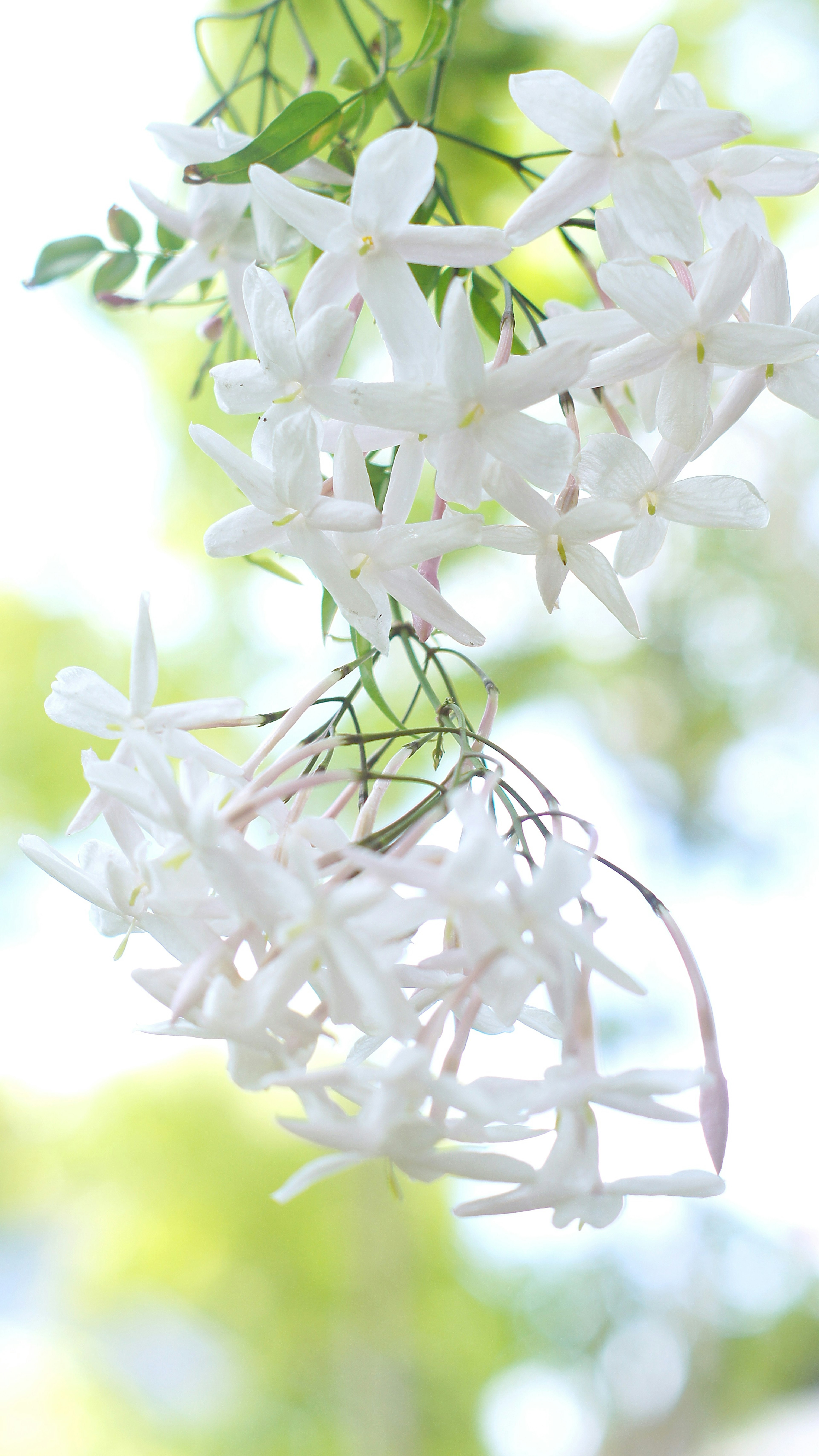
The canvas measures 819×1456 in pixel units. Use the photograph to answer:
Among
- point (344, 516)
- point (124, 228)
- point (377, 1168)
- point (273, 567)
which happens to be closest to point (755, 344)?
point (344, 516)

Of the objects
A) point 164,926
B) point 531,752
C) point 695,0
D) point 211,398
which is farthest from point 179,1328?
point 695,0

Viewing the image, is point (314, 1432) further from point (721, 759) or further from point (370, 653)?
point (370, 653)

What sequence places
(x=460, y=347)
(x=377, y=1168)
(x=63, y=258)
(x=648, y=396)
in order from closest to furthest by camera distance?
(x=460, y=347) → (x=648, y=396) → (x=63, y=258) → (x=377, y=1168)

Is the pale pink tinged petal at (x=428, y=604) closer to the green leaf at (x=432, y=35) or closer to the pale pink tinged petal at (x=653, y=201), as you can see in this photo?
the pale pink tinged petal at (x=653, y=201)

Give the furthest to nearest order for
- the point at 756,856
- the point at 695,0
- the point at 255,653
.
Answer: the point at 756,856 < the point at 255,653 < the point at 695,0

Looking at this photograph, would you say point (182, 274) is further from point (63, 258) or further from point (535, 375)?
point (535, 375)

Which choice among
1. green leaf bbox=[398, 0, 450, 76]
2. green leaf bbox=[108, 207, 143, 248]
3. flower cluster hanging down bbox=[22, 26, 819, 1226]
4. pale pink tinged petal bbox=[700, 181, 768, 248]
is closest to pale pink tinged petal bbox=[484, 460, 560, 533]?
flower cluster hanging down bbox=[22, 26, 819, 1226]
